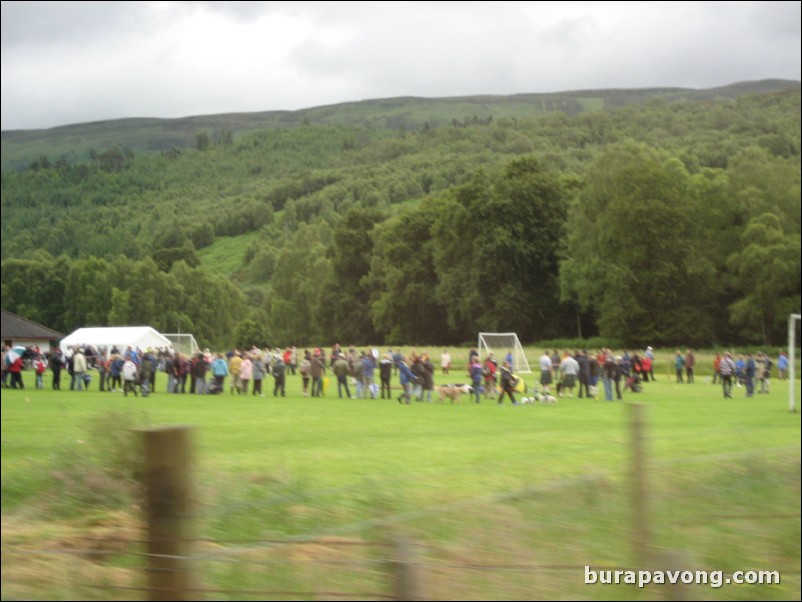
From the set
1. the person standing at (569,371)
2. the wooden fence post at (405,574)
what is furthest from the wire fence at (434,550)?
the person standing at (569,371)

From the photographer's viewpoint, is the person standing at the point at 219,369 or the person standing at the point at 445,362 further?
the person standing at the point at 445,362

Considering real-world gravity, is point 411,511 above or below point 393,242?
below

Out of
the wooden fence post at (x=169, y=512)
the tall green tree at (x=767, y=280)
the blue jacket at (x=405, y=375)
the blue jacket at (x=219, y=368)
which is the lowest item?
the blue jacket at (x=405, y=375)

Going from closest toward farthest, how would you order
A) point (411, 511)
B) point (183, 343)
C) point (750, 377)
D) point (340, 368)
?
point (411, 511), point (183, 343), point (340, 368), point (750, 377)

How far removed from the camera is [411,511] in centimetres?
821

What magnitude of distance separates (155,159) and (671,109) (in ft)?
334

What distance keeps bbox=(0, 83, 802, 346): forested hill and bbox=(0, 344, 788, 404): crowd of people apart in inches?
54.4

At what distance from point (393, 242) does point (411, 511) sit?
4877 centimetres

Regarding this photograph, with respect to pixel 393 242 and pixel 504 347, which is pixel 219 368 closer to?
pixel 504 347

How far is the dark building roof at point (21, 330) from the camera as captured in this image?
2497cm

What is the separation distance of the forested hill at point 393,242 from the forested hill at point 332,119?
1.55 ft

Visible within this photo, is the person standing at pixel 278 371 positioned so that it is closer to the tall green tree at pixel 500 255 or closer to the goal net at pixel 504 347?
the goal net at pixel 504 347

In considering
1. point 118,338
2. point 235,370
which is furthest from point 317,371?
point 118,338

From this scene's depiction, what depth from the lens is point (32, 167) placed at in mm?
25547
